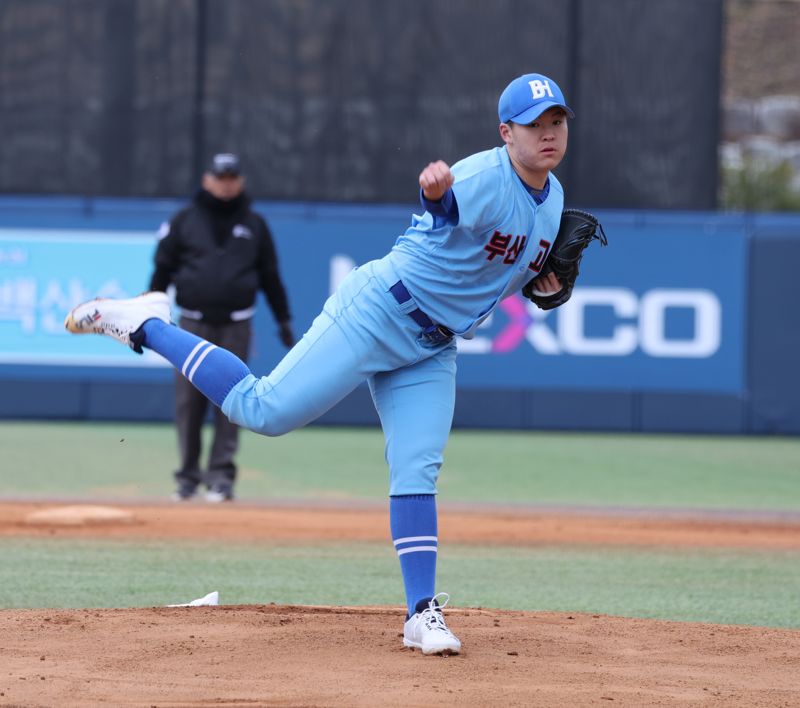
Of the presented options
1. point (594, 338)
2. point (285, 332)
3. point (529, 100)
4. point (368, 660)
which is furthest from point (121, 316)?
point (594, 338)

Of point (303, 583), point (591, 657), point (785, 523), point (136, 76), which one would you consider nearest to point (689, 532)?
point (785, 523)

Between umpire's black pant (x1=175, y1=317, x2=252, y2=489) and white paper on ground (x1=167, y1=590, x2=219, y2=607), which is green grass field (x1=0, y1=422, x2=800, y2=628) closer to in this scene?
umpire's black pant (x1=175, y1=317, x2=252, y2=489)

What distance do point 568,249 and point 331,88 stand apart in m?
9.07

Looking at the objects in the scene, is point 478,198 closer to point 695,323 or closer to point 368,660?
point 368,660

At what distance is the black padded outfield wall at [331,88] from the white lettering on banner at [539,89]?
29.0 ft

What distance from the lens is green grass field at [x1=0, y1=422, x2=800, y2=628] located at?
612 cm

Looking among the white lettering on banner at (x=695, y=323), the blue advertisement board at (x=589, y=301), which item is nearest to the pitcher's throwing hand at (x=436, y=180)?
the blue advertisement board at (x=589, y=301)

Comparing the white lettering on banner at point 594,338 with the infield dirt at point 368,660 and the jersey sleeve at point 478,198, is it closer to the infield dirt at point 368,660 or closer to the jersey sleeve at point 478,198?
the infield dirt at point 368,660

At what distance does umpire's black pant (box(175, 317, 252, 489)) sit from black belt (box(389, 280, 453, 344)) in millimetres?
4502

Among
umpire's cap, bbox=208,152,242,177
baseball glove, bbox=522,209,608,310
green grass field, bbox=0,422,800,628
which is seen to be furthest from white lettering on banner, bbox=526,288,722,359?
baseball glove, bbox=522,209,608,310

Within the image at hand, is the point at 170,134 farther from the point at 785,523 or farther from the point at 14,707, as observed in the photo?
the point at 14,707

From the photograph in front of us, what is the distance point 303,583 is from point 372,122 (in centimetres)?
805

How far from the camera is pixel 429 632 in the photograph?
4559mm

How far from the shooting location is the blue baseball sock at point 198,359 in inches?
190
